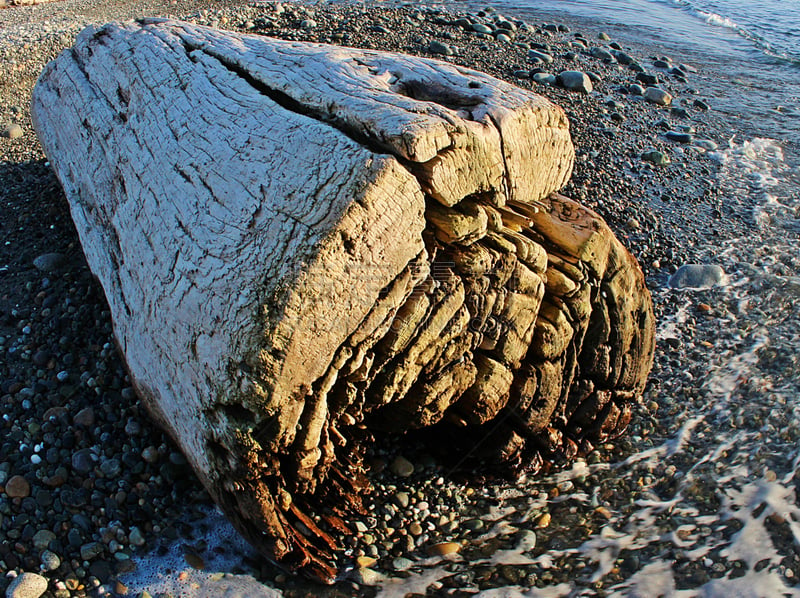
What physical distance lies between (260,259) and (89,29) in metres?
3.63

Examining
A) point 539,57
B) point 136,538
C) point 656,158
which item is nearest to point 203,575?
point 136,538

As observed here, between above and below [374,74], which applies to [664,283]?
below

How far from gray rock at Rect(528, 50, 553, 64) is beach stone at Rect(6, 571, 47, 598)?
8.33 meters

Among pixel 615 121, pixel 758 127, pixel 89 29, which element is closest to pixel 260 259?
pixel 89 29

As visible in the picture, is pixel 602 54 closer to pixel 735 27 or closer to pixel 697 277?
pixel 735 27

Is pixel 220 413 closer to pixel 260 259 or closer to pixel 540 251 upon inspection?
pixel 260 259

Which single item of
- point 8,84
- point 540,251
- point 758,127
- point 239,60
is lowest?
point 8,84

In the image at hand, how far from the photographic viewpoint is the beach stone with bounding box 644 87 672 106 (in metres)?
8.20

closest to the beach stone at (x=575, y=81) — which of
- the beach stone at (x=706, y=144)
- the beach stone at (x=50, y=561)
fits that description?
the beach stone at (x=706, y=144)

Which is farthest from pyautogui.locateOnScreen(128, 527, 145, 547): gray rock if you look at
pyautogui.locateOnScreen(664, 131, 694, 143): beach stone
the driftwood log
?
pyautogui.locateOnScreen(664, 131, 694, 143): beach stone

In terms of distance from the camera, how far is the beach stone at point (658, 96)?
8.20 meters

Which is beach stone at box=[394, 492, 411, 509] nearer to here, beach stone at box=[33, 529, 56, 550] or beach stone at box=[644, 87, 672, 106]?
beach stone at box=[33, 529, 56, 550]

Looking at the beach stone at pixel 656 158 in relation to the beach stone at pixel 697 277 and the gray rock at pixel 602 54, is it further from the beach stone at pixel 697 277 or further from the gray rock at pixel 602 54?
the gray rock at pixel 602 54

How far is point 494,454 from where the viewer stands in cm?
323
